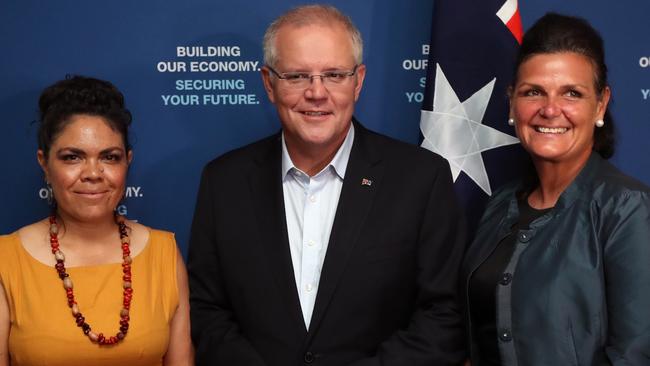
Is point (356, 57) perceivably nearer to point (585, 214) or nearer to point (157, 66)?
point (585, 214)

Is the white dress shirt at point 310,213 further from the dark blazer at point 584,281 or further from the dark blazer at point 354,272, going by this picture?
the dark blazer at point 584,281

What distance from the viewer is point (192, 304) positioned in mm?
2414

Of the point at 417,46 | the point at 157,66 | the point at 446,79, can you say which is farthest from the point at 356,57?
the point at 157,66

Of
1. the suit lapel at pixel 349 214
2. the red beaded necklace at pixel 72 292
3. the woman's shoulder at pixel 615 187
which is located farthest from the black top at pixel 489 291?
the red beaded necklace at pixel 72 292

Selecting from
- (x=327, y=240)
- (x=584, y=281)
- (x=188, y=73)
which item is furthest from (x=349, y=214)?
(x=188, y=73)

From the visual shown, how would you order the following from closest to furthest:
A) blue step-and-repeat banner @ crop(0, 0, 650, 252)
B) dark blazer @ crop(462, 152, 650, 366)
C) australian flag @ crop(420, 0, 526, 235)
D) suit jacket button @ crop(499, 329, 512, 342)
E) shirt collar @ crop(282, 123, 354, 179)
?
dark blazer @ crop(462, 152, 650, 366) < suit jacket button @ crop(499, 329, 512, 342) < shirt collar @ crop(282, 123, 354, 179) < australian flag @ crop(420, 0, 526, 235) < blue step-and-repeat banner @ crop(0, 0, 650, 252)

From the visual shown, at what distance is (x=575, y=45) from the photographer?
2.18 meters

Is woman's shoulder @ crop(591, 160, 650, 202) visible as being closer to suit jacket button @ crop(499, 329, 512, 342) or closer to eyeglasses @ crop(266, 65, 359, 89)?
suit jacket button @ crop(499, 329, 512, 342)

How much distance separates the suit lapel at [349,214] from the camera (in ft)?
7.23

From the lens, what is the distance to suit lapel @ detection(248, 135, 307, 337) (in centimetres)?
223

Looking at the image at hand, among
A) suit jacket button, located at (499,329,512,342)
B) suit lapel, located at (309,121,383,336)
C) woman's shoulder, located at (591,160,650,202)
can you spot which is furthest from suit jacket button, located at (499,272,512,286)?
suit lapel, located at (309,121,383,336)

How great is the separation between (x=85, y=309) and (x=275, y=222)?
0.60 meters

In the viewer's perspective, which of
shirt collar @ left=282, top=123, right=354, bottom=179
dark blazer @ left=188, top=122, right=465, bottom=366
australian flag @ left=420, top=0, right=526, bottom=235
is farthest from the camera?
australian flag @ left=420, top=0, right=526, bottom=235

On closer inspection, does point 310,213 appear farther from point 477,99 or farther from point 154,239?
point 477,99
